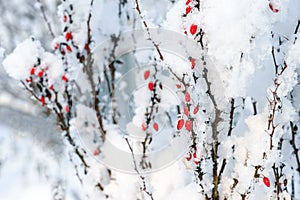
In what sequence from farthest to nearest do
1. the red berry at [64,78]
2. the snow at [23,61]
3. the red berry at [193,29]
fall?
the red berry at [64,78] → the snow at [23,61] → the red berry at [193,29]

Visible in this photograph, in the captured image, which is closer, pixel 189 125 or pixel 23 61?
pixel 189 125

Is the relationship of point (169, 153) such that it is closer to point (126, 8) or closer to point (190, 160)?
point (190, 160)

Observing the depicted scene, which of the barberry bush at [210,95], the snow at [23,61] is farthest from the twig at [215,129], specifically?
the snow at [23,61]

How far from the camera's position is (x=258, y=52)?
137 centimetres

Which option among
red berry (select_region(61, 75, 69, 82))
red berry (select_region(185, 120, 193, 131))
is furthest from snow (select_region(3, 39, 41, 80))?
red berry (select_region(185, 120, 193, 131))

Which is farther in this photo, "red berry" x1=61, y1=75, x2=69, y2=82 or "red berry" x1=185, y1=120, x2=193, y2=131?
"red berry" x1=61, y1=75, x2=69, y2=82

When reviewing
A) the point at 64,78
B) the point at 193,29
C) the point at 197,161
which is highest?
the point at 64,78

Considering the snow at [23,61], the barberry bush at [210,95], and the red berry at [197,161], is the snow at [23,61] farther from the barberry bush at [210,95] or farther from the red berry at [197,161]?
the red berry at [197,161]

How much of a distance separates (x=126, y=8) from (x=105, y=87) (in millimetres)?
621

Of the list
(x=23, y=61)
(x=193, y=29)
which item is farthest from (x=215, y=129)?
(x=23, y=61)

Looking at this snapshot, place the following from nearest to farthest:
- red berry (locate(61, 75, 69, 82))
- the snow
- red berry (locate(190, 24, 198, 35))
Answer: red berry (locate(190, 24, 198, 35)) → the snow → red berry (locate(61, 75, 69, 82))

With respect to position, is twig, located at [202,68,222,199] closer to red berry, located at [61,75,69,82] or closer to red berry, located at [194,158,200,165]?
red berry, located at [194,158,200,165]

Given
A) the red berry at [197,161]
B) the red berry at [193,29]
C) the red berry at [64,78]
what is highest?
the red berry at [64,78]

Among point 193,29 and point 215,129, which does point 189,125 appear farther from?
point 193,29
